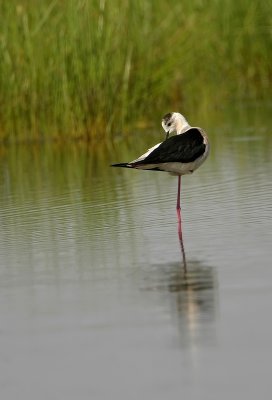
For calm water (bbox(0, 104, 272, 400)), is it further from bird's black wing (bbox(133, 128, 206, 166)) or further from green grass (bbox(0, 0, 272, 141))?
green grass (bbox(0, 0, 272, 141))

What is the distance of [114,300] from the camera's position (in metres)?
6.60

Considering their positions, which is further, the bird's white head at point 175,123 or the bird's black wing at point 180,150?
the bird's white head at point 175,123

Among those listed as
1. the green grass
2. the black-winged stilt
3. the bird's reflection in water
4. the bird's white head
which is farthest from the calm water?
the green grass

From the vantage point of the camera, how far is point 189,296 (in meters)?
6.55

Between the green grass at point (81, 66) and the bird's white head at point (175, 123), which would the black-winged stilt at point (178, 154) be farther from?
the green grass at point (81, 66)

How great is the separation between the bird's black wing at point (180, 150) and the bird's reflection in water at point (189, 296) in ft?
5.95

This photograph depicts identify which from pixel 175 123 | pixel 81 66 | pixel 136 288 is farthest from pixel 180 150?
pixel 81 66

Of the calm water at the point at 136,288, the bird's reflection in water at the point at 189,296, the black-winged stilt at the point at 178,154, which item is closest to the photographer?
the calm water at the point at 136,288

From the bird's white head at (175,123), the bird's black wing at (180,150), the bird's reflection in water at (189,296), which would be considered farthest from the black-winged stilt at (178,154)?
the bird's reflection in water at (189,296)

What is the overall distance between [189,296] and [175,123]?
12.8 ft

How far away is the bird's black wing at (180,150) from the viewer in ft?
30.3

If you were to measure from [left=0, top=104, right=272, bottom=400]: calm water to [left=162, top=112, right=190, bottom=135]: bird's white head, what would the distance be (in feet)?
1.67

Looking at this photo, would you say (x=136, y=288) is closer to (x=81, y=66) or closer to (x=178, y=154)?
(x=178, y=154)

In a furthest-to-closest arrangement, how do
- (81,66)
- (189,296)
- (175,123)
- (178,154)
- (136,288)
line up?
(81,66)
(175,123)
(178,154)
(136,288)
(189,296)
